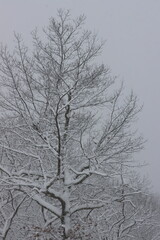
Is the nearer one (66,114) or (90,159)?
(90,159)

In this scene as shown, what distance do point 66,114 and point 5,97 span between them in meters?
1.76

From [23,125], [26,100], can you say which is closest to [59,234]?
[23,125]

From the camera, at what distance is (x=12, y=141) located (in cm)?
1084

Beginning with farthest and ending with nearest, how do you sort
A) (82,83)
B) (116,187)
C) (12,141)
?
1. (12,141)
2. (82,83)
3. (116,187)

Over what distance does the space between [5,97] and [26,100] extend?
57 centimetres

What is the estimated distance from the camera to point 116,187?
928 centimetres

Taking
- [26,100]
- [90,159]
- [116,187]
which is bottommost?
[116,187]

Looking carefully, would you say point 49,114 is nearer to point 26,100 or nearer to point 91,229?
point 26,100

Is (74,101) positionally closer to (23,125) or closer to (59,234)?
(23,125)

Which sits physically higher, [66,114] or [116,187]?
[66,114]

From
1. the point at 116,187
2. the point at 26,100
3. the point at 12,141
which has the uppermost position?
the point at 26,100

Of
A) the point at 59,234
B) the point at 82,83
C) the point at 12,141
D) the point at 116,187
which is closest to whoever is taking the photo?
the point at 59,234

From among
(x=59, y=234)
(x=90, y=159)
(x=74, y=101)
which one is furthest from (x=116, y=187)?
(x=74, y=101)

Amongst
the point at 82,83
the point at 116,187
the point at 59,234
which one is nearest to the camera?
the point at 59,234
